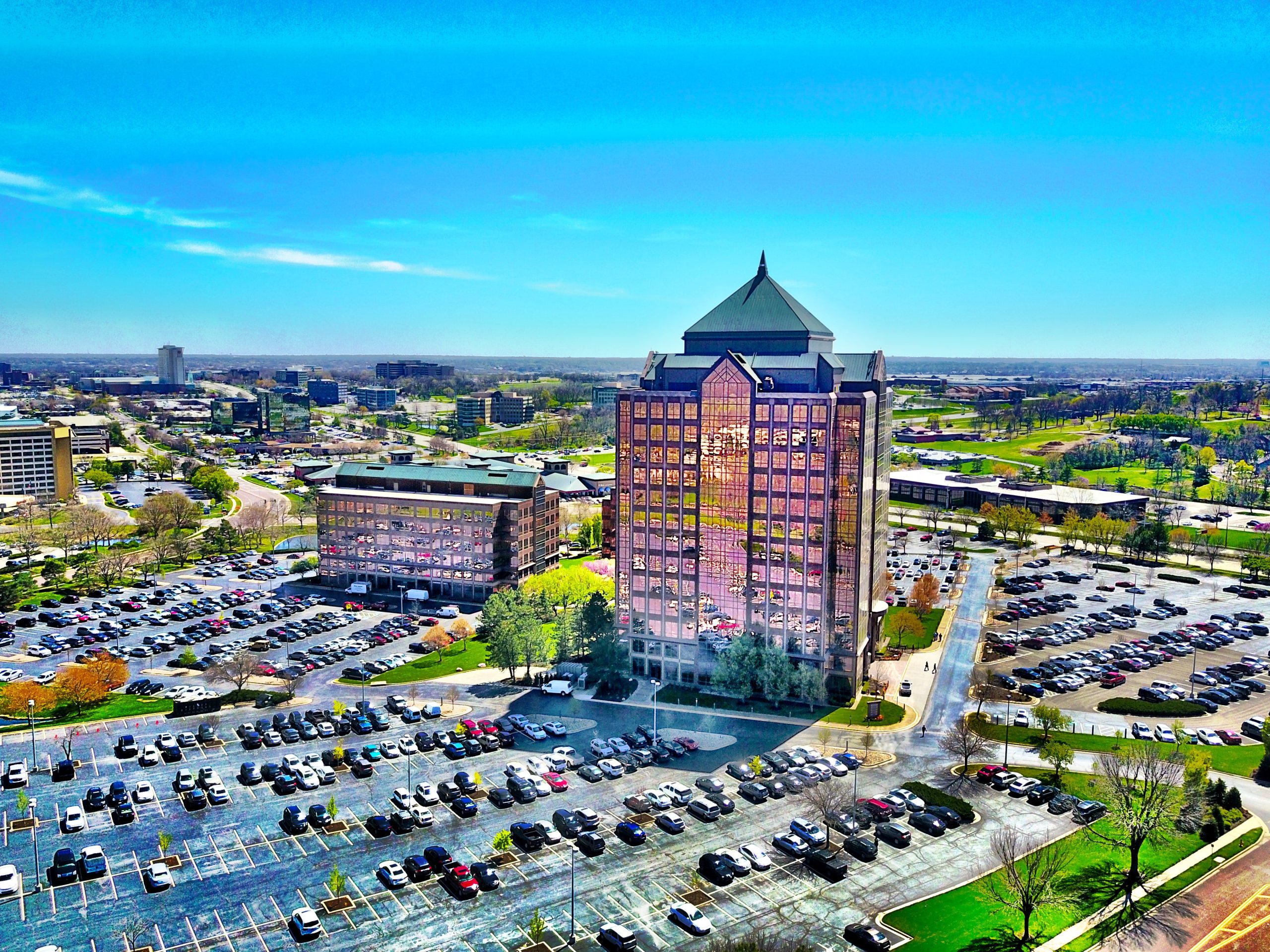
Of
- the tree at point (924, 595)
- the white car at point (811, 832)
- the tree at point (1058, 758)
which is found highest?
the tree at point (924, 595)

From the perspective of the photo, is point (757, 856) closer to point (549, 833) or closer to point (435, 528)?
point (549, 833)

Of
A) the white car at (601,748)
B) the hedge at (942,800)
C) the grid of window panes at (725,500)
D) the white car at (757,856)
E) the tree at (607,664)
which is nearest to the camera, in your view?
the white car at (757,856)

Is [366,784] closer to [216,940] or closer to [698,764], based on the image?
[216,940]

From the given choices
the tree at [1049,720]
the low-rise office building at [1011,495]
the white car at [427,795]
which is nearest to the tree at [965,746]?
the tree at [1049,720]

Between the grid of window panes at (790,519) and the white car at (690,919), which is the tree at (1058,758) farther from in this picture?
the white car at (690,919)

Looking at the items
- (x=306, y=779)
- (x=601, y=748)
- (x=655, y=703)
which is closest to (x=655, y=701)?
(x=655, y=703)
